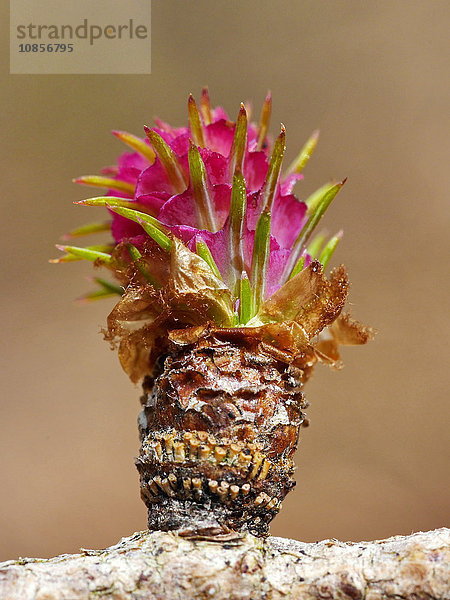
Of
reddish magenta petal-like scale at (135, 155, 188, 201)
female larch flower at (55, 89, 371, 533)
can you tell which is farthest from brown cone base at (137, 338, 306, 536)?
reddish magenta petal-like scale at (135, 155, 188, 201)

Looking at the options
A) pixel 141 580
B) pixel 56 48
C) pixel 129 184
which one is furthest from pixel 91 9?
pixel 141 580

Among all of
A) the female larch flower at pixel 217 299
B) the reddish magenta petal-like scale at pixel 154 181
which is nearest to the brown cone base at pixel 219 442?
the female larch flower at pixel 217 299

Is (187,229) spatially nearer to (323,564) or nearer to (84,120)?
(323,564)

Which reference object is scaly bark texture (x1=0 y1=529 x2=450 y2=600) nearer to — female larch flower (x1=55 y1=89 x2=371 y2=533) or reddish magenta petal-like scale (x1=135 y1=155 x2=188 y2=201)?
female larch flower (x1=55 y1=89 x2=371 y2=533)

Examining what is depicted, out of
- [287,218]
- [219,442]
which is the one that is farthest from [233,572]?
[287,218]

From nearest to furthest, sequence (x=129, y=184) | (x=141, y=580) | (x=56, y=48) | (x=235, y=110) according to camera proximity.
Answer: (x=141, y=580) → (x=129, y=184) → (x=56, y=48) → (x=235, y=110)
